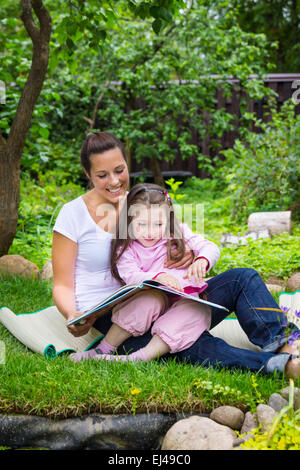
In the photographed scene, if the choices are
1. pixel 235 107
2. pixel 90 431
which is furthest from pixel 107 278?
pixel 235 107

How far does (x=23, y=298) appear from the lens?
11.4 ft

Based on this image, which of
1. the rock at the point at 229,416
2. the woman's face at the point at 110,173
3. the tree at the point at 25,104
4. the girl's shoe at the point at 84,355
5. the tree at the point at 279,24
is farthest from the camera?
the tree at the point at 279,24

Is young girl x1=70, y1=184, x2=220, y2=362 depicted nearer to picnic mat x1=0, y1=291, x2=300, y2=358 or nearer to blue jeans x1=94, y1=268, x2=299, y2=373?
blue jeans x1=94, y1=268, x2=299, y2=373

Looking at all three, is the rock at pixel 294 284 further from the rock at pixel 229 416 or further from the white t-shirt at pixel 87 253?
the rock at pixel 229 416

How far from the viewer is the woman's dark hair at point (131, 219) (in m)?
2.47

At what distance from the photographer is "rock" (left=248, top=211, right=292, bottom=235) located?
5051 millimetres

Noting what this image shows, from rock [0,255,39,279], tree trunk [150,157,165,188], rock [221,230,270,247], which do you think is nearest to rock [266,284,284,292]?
rock [221,230,270,247]

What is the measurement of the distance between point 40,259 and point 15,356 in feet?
6.61

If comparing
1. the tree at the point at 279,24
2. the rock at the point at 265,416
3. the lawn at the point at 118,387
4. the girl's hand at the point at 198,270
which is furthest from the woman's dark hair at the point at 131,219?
the tree at the point at 279,24

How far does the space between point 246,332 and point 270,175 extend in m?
3.71

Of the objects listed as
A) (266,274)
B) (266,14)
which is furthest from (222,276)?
(266,14)

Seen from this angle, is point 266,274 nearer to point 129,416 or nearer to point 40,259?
point 40,259

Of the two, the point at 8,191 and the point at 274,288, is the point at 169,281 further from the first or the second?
the point at 8,191

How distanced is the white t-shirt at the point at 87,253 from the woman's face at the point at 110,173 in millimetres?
149
